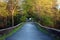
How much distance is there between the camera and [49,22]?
46000 mm

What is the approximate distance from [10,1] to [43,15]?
603 inches

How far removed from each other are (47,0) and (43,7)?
231 cm

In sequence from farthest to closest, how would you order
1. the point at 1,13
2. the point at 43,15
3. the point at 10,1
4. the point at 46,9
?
the point at 10,1 → the point at 46,9 → the point at 43,15 → the point at 1,13

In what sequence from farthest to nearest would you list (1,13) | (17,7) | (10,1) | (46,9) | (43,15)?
(17,7)
(10,1)
(46,9)
(43,15)
(1,13)

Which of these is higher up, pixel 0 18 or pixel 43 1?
pixel 43 1

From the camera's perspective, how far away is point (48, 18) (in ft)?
156

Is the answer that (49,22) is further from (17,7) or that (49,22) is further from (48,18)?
(17,7)

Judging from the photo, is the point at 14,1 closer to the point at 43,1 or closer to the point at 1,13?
the point at 43,1

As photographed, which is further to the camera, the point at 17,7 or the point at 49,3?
the point at 17,7

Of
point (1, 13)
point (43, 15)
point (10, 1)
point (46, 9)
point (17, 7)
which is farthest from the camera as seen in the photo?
point (17, 7)

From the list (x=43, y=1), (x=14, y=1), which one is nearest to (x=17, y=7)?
(x=14, y=1)

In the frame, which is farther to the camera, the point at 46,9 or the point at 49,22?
the point at 46,9

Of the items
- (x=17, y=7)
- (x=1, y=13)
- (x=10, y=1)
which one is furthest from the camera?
(x=17, y=7)

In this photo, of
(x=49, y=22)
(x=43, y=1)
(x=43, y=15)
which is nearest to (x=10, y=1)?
(x=43, y=1)
